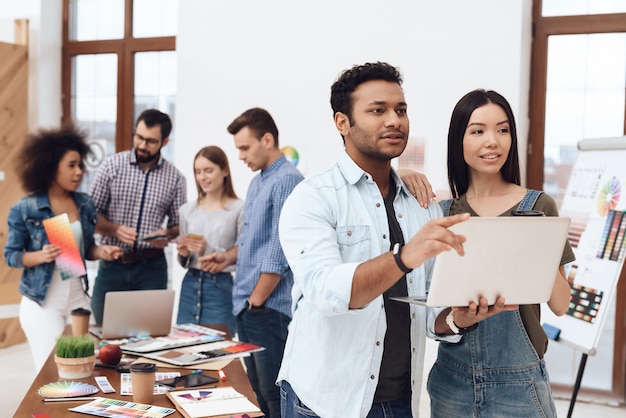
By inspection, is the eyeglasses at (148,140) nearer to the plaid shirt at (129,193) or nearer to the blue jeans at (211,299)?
the plaid shirt at (129,193)

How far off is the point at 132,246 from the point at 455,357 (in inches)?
103

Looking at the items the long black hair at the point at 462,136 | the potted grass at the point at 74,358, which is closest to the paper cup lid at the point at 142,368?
the potted grass at the point at 74,358

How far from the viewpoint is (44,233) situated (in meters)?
3.60

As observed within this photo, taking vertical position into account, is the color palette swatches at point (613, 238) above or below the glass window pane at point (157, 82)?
below

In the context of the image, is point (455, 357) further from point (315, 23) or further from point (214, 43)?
point (214, 43)

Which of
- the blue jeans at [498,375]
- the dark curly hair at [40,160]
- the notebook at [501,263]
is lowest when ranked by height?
the blue jeans at [498,375]

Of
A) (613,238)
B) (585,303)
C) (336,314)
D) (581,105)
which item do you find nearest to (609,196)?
(613,238)

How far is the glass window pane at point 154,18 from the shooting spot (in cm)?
619

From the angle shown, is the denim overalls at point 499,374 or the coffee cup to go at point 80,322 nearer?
the denim overalls at point 499,374

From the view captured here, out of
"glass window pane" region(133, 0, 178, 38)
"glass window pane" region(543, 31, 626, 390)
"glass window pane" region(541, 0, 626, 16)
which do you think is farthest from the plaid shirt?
"glass window pane" region(541, 0, 626, 16)

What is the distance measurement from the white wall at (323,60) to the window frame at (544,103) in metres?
0.09

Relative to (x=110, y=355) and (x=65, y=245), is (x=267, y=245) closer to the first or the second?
(x=65, y=245)

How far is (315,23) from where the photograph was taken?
5156 mm

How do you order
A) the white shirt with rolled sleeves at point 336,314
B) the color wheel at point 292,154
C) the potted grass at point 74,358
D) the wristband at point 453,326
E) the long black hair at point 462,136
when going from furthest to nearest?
the color wheel at point 292,154 → the potted grass at point 74,358 → the long black hair at point 462,136 → the wristband at point 453,326 → the white shirt with rolled sleeves at point 336,314
